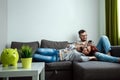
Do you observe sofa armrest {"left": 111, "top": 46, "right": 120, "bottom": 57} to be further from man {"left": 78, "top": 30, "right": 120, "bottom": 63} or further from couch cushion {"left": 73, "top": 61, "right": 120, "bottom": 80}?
couch cushion {"left": 73, "top": 61, "right": 120, "bottom": 80}

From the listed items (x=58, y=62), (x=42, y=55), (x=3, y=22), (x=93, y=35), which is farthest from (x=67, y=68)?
(x=3, y=22)

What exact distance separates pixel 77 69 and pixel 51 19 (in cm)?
173

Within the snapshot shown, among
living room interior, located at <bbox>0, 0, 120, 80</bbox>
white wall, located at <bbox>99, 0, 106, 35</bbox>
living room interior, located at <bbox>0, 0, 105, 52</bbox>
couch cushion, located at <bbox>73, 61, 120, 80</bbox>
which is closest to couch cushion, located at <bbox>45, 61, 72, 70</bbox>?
couch cushion, located at <bbox>73, 61, 120, 80</bbox>

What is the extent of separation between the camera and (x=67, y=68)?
316 centimetres

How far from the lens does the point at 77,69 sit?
280 centimetres

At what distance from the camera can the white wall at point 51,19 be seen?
13.7ft

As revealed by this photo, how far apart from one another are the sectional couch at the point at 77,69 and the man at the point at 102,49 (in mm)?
120

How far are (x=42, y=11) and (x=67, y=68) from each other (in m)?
1.61

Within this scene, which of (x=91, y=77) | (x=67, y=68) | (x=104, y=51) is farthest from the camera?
(x=104, y=51)

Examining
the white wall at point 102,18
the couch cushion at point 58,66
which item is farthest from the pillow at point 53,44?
the white wall at point 102,18

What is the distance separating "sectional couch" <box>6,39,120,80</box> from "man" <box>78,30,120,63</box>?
12 cm

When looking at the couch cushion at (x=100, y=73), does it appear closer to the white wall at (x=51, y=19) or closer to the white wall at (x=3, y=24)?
the white wall at (x=51, y=19)

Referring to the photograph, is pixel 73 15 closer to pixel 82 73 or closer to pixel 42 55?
pixel 42 55

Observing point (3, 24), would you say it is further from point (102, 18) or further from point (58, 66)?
point (102, 18)
